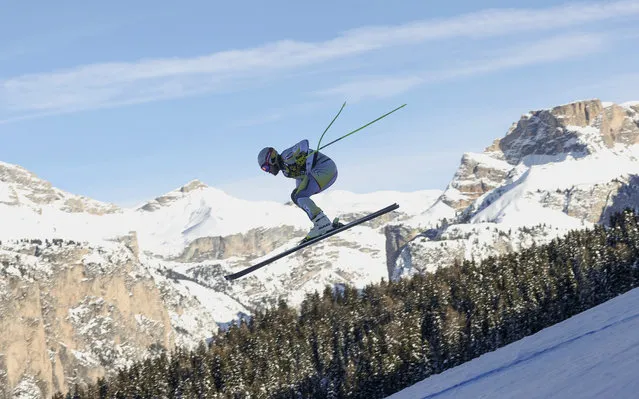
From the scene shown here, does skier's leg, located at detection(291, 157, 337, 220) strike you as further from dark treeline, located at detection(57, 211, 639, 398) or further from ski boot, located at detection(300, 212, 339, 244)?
dark treeline, located at detection(57, 211, 639, 398)

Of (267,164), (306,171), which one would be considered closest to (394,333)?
(306,171)

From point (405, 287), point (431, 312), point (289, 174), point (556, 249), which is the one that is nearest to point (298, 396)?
point (431, 312)

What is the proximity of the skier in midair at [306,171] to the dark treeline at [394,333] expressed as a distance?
64.0 meters

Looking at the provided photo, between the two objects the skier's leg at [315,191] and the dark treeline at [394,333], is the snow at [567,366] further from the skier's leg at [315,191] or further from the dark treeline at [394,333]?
the dark treeline at [394,333]

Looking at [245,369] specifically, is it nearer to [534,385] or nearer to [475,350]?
[475,350]

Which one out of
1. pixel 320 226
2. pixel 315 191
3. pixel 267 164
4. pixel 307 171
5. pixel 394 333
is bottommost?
pixel 394 333

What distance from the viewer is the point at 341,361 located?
100375mm

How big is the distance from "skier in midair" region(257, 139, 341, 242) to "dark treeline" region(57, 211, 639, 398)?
64.0m

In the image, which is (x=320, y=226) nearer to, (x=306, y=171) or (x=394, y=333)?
(x=306, y=171)

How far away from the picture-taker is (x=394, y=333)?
93.6m

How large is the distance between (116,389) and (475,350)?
1654 inches

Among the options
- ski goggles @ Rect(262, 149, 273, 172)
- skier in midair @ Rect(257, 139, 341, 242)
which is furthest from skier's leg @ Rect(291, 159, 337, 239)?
ski goggles @ Rect(262, 149, 273, 172)

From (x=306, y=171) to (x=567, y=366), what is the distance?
26.9 ft

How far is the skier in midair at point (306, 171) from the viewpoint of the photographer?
21.0 metres
